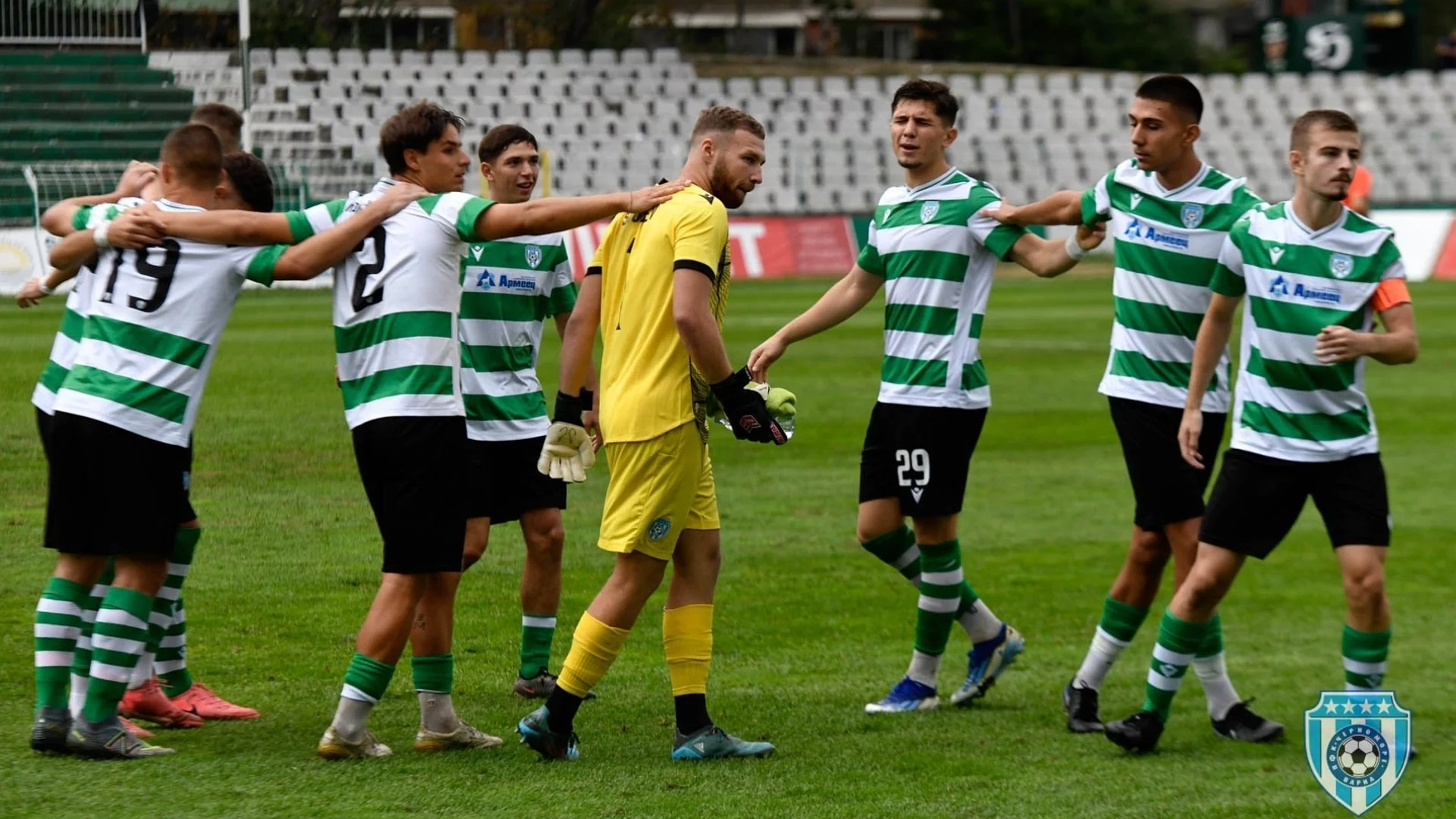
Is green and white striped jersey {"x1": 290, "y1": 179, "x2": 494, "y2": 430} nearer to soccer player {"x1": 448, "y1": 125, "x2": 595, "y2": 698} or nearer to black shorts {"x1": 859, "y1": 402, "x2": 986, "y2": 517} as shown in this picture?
soccer player {"x1": 448, "y1": 125, "x2": 595, "y2": 698}

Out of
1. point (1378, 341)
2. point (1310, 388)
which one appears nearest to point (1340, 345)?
point (1378, 341)

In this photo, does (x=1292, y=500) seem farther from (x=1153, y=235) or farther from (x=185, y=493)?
(x=185, y=493)

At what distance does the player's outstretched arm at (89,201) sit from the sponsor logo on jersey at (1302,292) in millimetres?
3680

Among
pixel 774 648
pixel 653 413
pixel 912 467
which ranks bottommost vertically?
pixel 774 648

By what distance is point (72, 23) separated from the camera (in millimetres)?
24875

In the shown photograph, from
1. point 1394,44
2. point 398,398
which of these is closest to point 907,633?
point 398,398

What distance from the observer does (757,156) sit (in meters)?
5.56

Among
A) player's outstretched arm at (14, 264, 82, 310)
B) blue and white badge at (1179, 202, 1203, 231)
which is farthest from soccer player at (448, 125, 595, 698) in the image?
blue and white badge at (1179, 202, 1203, 231)

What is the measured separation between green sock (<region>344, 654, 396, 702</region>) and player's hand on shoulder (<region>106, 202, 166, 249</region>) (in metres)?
1.37

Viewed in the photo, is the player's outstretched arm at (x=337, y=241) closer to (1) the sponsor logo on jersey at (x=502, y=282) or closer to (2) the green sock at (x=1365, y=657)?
(1) the sponsor logo on jersey at (x=502, y=282)

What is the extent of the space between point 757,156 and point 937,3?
58.2 metres

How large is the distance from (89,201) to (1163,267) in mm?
3648

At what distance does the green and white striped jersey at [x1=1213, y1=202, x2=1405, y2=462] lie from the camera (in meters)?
5.53

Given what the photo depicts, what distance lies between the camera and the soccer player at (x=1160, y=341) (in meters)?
6.16
